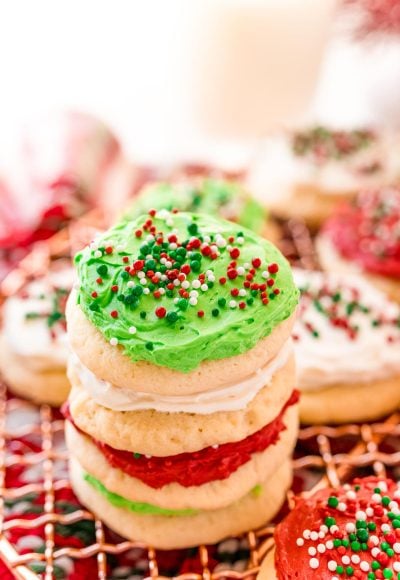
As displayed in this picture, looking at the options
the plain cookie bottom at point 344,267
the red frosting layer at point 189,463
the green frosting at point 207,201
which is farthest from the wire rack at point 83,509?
the green frosting at point 207,201

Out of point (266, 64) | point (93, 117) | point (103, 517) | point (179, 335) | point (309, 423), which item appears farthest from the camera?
point (266, 64)

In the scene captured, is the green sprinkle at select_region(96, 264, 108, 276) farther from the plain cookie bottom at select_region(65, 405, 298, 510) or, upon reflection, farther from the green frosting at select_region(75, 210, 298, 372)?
the plain cookie bottom at select_region(65, 405, 298, 510)

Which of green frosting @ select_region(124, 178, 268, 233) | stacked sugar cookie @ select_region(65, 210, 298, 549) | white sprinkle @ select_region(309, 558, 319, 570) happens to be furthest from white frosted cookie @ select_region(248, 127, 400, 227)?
white sprinkle @ select_region(309, 558, 319, 570)

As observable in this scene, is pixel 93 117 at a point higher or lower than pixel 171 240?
A: lower

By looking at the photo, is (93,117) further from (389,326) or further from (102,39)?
(389,326)

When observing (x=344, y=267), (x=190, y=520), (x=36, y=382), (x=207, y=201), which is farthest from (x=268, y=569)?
(x=207, y=201)

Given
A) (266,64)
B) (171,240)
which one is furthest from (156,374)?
(266,64)
